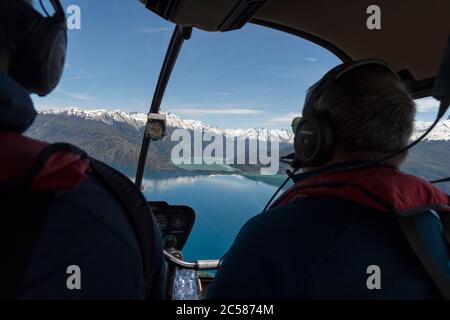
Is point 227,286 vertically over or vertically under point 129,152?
over

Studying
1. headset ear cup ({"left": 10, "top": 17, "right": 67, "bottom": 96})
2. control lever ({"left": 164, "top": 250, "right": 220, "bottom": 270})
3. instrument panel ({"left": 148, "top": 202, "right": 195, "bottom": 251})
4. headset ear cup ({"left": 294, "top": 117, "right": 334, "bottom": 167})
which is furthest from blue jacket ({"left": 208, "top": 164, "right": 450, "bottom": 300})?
instrument panel ({"left": 148, "top": 202, "right": 195, "bottom": 251})

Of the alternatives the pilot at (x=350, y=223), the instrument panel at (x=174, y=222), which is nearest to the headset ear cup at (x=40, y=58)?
the pilot at (x=350, y=223)

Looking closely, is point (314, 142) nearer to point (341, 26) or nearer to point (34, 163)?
point (34, 163)

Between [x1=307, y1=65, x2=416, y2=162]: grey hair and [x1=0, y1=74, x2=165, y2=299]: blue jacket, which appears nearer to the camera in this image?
[x1=0, y1=74, x2=165, y2=299]: blue jacket

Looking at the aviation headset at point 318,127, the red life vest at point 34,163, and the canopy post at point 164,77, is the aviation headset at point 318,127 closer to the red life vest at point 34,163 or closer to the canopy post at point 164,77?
the red life vest at point 34,163

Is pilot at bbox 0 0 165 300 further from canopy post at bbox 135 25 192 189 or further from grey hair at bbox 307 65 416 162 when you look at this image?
canopy post at bbox 135 25 192 189

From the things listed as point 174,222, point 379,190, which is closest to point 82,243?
point 379,190

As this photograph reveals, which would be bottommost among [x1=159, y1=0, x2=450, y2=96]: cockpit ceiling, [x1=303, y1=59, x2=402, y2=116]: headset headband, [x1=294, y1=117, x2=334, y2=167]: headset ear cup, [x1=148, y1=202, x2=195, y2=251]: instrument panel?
[x1=148, y1=202, x2=195, y2=251]: instrument panel

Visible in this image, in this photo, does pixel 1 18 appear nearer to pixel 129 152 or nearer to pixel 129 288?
pixel 129 288

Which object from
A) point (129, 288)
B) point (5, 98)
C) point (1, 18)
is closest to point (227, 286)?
point (129, 288)
